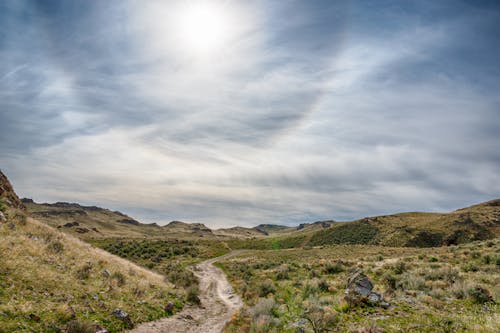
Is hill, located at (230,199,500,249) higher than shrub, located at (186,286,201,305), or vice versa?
hill, located at (230,199,500,249)

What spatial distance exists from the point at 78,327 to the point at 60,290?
13.4ft

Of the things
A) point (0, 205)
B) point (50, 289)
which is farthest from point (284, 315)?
point (0, 205)

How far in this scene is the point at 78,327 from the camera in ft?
35.7

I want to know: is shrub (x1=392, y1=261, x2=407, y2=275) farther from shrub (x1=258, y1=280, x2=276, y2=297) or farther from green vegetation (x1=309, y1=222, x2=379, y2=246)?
green vegetation (x1=309, y1=222, x2=379, y2=246)

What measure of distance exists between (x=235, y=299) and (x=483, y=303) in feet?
Result: 61.8

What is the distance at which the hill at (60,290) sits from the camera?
10883 mm

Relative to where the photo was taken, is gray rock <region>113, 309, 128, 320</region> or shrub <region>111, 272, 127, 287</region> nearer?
gray rock <region>113, 309, 128, 320</region>

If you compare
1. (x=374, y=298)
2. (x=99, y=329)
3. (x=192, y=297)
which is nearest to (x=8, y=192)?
(x=192, y=297)

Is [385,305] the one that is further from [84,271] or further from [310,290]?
[84,271]

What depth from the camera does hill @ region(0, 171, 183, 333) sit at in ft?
35.7

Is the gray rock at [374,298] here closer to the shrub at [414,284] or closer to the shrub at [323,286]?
the shrub at [414,284]

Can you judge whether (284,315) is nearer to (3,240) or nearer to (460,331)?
(460,331)

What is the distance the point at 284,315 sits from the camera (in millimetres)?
14219

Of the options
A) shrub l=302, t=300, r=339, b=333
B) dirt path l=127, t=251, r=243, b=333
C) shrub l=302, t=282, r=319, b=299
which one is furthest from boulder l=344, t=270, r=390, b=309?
dirt path l=127, t=251, r=243, b=333
